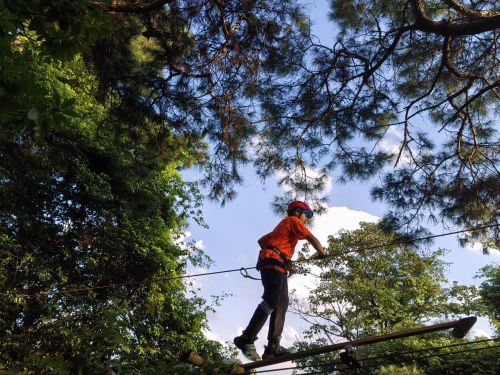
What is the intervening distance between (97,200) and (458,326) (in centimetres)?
727

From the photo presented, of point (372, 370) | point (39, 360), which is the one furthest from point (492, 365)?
point (39, 360)

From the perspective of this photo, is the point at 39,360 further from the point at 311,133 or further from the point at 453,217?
the point at 453,217

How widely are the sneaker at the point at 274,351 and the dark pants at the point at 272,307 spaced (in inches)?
2.3

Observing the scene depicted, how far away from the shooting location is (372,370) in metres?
11.6

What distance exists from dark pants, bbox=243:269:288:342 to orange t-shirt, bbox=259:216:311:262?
0.16 metres

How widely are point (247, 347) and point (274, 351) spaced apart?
213 millimetres

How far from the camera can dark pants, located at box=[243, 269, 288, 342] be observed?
11.1 ft

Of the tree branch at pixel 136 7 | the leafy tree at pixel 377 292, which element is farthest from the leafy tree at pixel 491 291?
the tree branch at pixel 136 7

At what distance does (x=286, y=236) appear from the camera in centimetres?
368

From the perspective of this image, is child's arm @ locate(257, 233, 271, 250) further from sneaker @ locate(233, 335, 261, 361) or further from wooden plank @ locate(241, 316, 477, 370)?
wooden plank @ locate(241, 316, 477, 370)

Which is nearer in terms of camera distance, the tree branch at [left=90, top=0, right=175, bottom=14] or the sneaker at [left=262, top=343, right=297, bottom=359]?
the sneaker at [left=262, top=343, right=297, bottom=359]

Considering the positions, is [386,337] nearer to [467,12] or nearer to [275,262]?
[275,262]

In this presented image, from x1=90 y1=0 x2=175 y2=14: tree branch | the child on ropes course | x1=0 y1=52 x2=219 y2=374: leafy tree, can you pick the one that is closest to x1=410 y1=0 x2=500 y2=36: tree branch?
the child on ropes course

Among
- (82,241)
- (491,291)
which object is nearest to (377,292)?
(491,291)
